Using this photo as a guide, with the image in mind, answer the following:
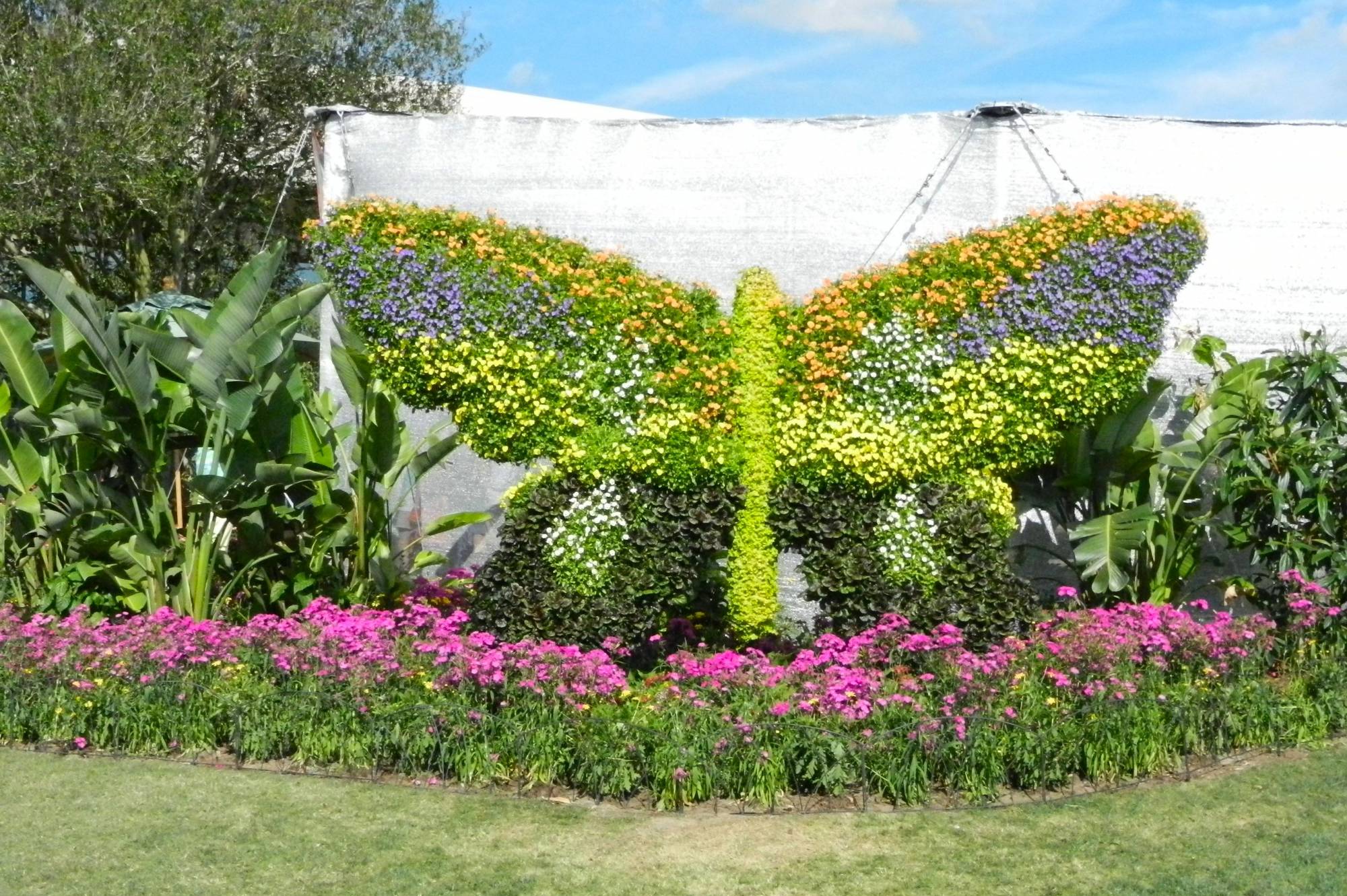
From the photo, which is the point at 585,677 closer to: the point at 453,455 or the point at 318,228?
the point at 318,228

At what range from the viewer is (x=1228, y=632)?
7.17 m

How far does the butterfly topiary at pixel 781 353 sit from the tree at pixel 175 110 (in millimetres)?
6000

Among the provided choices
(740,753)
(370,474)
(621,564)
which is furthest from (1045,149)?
(740,753)

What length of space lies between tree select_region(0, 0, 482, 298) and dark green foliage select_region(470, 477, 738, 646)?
652cm

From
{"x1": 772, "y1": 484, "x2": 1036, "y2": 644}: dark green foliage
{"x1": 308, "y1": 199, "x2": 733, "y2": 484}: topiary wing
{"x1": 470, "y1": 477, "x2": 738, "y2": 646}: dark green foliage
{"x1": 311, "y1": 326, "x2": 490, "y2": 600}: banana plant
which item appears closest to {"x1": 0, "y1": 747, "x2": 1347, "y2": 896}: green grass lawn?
{"x1": 470, "y1": 477, "x2": 738, "y2": 646}: dark green foliage

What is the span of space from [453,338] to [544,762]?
2.23 metres

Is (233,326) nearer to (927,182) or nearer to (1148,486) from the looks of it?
(927,182)

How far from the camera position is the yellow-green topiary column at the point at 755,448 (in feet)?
24.3

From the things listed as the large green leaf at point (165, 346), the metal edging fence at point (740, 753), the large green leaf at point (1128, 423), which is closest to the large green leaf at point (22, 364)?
the large green leaf at point (165, 346)

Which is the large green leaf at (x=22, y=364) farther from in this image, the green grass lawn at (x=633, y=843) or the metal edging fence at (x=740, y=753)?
the green grass lawn at (x=633, y=843)

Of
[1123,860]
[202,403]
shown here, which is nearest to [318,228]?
[202,403]

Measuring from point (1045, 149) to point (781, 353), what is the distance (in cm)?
275

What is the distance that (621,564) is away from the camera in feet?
24.0

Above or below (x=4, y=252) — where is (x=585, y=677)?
below
